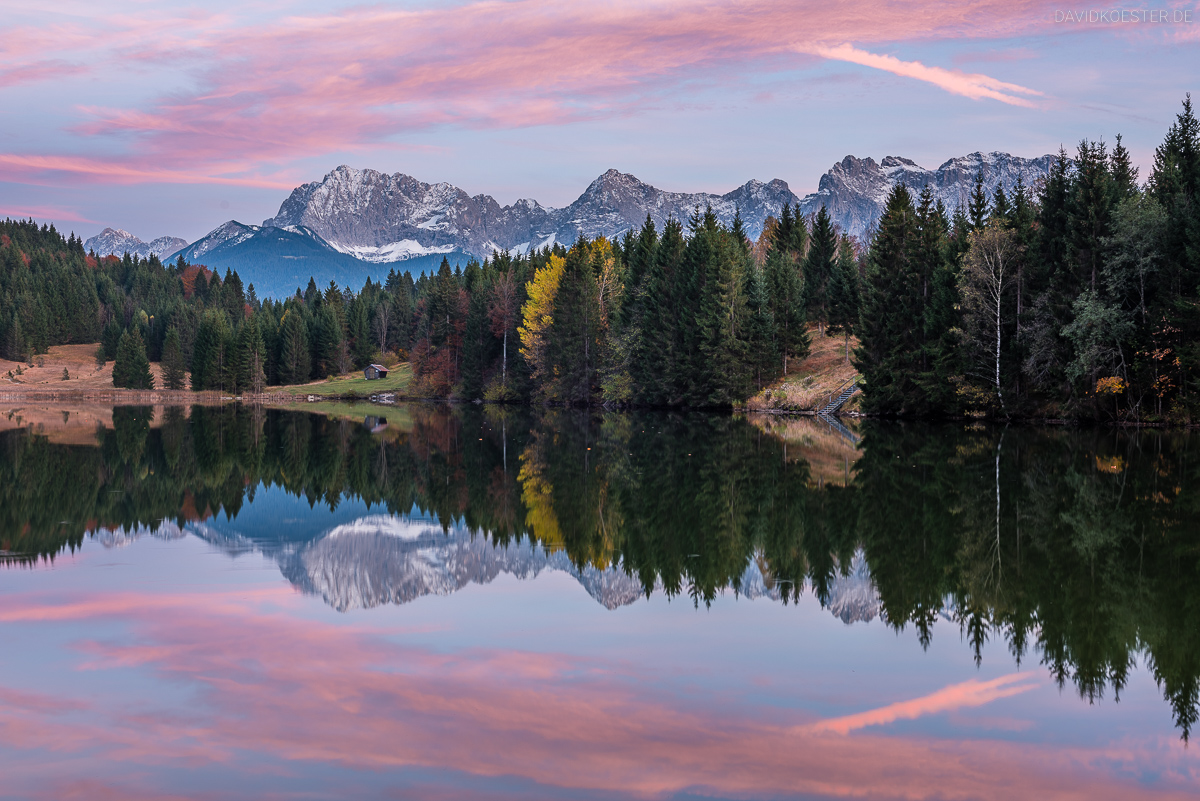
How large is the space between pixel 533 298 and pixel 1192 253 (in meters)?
59.9

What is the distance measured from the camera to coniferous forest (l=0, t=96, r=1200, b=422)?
48.5 metres

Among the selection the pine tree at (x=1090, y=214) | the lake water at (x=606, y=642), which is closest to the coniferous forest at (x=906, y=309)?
the pine tree at (x=1090, y=214)

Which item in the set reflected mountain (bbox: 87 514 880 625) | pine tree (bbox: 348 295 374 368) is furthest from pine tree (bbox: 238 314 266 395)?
reflected mountain (bbox: 87 514 880 625)

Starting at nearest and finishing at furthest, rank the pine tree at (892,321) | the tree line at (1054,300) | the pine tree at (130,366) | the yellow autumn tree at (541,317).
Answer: the tree line at (1054,300) → the pine tree at (892,321) → the yellow autumn tree at (541,317) → the pine tree at (130,366)

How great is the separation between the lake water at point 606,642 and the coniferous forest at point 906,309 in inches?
1134

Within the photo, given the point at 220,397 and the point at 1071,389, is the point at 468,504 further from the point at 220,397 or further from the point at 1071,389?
the point at 220,397

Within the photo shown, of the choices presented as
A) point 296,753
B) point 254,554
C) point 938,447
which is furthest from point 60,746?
point 938,447

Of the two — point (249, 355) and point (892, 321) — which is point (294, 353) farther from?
point (892, 321)

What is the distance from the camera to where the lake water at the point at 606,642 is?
24.0 ft

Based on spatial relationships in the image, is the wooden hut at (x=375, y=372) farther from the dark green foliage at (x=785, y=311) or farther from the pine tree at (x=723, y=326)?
the pine tree at (x=723, y=326)

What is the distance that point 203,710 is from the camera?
8570mm

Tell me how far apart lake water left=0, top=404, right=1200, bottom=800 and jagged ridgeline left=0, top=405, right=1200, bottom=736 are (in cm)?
10

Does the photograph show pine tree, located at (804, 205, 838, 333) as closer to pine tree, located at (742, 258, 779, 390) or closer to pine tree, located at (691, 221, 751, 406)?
pine tree, located at (742, 258, 779, 390)

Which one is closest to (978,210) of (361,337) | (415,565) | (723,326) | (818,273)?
(723,326)
